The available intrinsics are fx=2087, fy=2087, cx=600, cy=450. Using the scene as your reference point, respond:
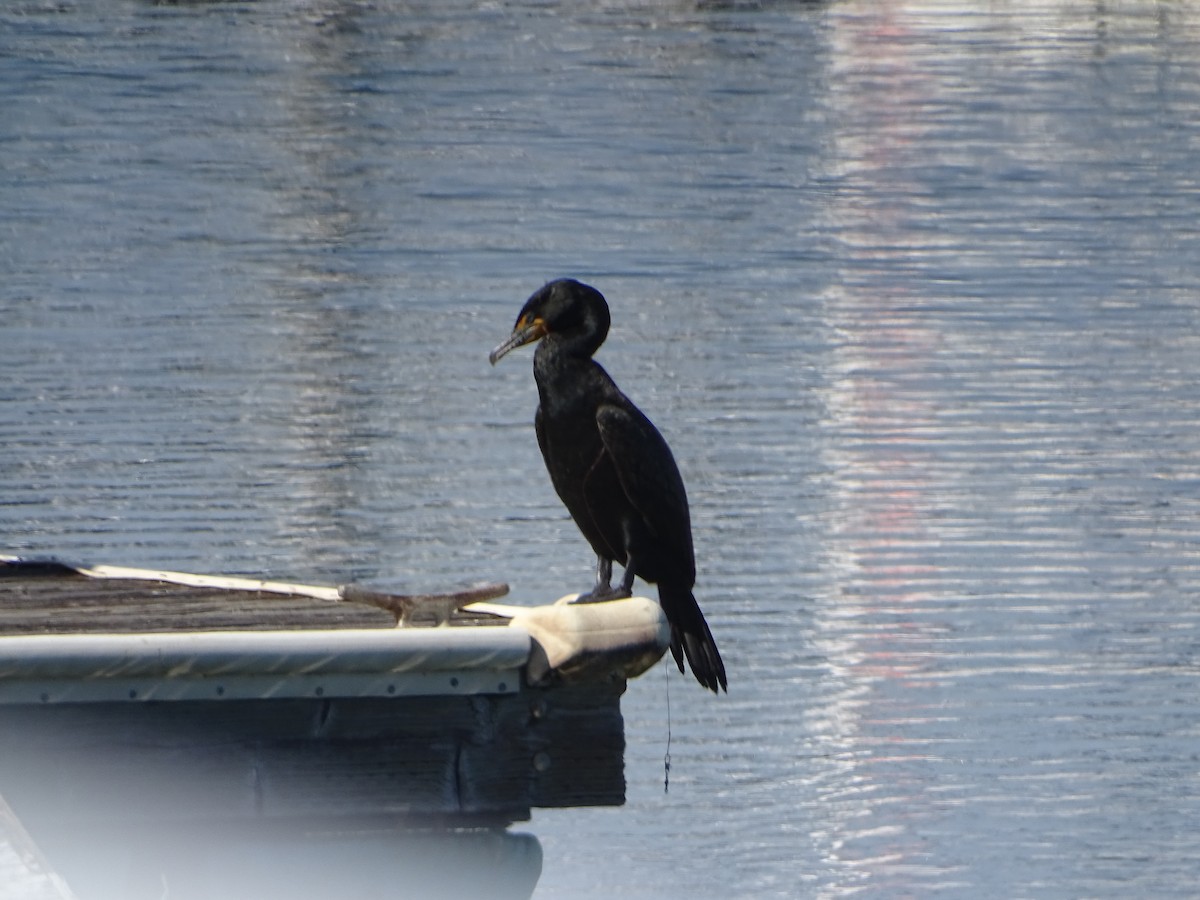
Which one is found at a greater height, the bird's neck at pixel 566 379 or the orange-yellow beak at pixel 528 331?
the orange-yellow beak at pixel 528 331

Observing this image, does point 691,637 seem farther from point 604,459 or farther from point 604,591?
point 604,591

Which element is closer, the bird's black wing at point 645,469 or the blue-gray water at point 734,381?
the bird's black wing at point 645,469

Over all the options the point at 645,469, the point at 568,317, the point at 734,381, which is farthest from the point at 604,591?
the point at 734,381

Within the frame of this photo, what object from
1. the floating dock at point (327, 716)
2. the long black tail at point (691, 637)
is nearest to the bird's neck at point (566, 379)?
the long black tail at point (691, 637)

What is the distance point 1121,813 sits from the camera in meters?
7.16

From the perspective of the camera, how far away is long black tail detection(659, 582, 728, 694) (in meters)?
4.79

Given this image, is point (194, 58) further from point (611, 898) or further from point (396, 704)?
point (396, 704)

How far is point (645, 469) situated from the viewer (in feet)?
15.1

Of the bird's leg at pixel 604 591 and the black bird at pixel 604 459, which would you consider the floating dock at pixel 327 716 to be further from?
the black bird at pixel 604 459

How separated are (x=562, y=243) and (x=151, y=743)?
13834 millimetres

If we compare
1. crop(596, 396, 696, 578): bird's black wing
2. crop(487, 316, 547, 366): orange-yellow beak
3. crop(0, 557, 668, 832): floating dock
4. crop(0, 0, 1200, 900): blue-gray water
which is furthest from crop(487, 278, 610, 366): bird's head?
crop(0, 0, 1200, 900): blue-gray water

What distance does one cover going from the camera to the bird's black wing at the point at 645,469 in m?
4.57

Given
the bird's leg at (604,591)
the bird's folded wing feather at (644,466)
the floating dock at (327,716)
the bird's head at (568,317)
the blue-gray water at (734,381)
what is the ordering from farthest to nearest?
the blue-gray water at (734,381)
the bird's head at (568,317)
the bird's folded wing feather at (644,466)
the bird's leg at (604,591)
the floating dock at (327,716)

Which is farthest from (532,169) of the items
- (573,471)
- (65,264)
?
(573,471)
